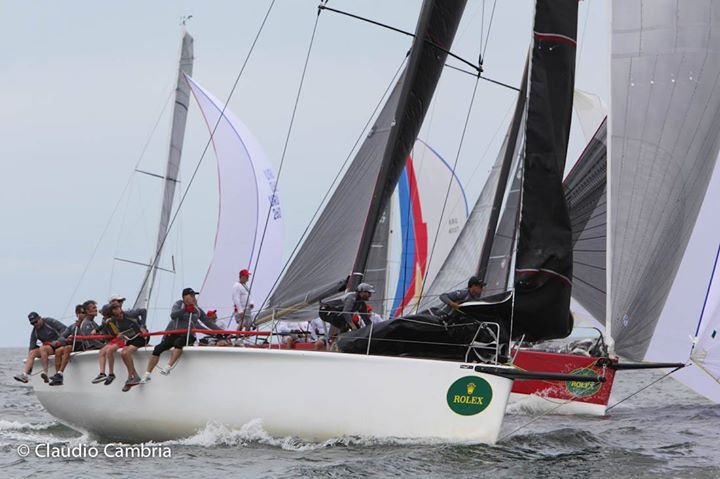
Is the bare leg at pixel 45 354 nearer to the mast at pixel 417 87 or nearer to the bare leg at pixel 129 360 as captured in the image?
the bare leg at pixel 129 360

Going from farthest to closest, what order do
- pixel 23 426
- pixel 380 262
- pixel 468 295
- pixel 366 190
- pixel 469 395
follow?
pixel 380 262 → pixel 23 426 → pixel 366 190 → pixel 468 295 → pixel 469 395

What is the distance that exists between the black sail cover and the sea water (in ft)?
4.69

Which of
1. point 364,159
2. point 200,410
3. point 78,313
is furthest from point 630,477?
point 78,313

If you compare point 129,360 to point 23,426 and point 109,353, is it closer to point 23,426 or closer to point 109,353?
point 109,353

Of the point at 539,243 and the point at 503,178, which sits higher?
the point at 503,178

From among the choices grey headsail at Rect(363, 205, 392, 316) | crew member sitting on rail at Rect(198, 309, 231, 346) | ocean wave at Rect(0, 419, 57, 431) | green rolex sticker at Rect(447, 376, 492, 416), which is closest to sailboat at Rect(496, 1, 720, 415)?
green rolex sticker at Rect(447, 376, 492, 416)

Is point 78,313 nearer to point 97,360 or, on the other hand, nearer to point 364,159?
point 97,360

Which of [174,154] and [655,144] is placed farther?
[174,154]

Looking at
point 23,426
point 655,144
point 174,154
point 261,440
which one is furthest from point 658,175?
point 174,154

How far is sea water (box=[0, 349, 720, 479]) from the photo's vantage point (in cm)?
1139

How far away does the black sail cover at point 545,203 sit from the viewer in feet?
40.1

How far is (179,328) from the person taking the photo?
43.4 feet

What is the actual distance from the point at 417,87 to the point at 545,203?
11.1 feet

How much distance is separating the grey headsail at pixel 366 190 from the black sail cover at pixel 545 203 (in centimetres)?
275
